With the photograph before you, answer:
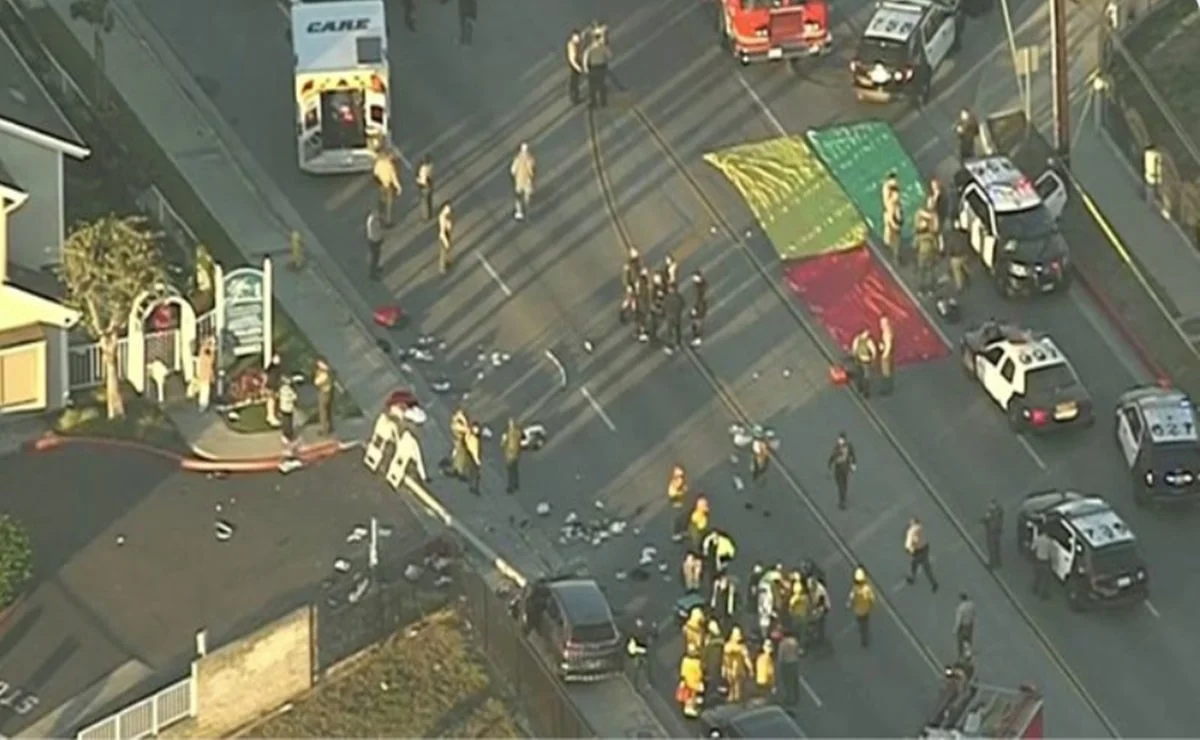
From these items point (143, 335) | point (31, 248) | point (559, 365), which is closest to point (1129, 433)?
point (559, 365)

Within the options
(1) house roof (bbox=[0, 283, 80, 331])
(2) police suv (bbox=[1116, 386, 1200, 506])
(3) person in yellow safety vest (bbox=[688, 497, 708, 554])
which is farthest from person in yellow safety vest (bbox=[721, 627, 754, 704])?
(1) house roof (bbox=[0, 283, 80, 331])

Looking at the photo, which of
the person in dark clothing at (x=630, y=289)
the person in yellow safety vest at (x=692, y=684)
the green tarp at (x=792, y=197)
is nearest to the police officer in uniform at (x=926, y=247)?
the green tarp at (x=792, y=197)

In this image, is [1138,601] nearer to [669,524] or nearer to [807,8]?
[669,524]

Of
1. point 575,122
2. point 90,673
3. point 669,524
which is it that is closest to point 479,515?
point 669,524

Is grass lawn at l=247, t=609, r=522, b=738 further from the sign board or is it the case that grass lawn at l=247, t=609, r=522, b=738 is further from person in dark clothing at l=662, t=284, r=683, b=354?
person in dark clothing at l=662, t=284, r=683, b=354

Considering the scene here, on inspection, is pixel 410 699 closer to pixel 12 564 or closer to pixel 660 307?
pixel 12 564
